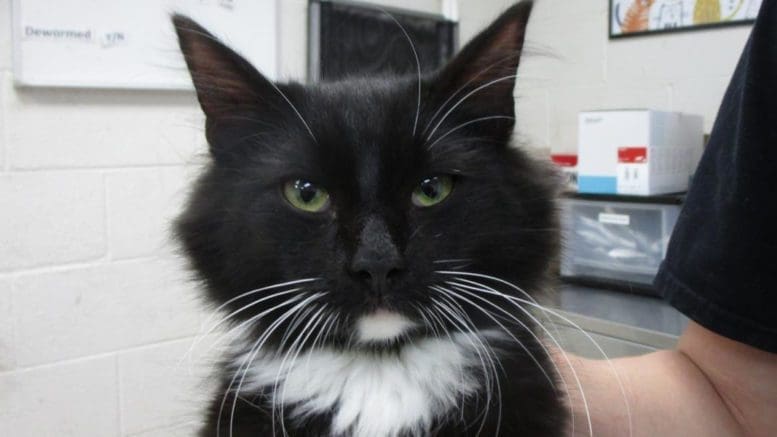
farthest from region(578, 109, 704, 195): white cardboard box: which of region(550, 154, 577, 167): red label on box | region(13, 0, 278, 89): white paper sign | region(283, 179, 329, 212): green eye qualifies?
region(283, 179, 329, 212): green eye

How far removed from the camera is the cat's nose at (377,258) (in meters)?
0.71

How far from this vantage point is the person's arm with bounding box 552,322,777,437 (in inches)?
41.8

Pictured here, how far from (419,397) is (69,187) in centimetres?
133

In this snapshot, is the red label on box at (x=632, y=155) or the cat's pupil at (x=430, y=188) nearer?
the cat's pupil at (x=430, y=188)

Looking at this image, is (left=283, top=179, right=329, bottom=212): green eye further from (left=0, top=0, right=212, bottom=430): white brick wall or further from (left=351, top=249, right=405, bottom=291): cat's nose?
(left=0, top=0, right=212, bottom=430): white brick wall

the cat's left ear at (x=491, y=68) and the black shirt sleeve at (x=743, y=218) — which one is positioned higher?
the cat's left ear at (x=491, y=68)

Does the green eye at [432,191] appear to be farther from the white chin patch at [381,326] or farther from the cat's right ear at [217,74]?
the cat's right ear at [217,74]

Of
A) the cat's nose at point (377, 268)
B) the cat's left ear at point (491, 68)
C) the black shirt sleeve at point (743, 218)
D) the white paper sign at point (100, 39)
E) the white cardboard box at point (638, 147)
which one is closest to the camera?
the cat's nose at point (377, 268)

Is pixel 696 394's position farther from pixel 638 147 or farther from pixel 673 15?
pixel 673 15

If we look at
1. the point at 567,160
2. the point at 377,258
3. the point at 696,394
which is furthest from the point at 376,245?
the point at 567,160

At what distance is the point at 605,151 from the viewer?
6.81 ft

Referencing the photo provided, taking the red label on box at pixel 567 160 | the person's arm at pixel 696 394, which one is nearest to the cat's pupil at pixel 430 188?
the person's arm at pixel 696 394

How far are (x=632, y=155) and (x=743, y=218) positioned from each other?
110 cm

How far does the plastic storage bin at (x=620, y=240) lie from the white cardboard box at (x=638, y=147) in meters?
0.06
